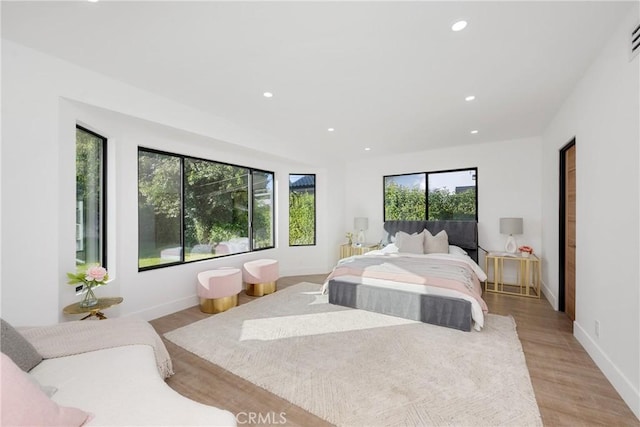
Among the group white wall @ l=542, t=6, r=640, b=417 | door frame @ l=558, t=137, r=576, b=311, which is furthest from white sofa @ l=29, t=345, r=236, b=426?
door frame @ l=558, t=137, r=576, b=311

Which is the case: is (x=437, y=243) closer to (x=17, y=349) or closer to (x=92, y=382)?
(x=92, y=382)

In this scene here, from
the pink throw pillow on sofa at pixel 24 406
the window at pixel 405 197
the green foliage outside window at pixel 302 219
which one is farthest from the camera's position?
the green foliage outside window at pixel 302 219

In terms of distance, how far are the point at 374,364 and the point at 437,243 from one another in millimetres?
2998

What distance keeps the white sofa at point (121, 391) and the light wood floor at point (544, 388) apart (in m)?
0.58

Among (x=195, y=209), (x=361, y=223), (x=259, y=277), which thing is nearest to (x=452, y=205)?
(x=361, y=223)

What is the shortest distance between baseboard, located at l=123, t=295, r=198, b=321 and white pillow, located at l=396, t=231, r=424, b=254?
355 centimetres

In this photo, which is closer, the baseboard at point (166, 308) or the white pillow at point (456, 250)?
the baseboard at point (166, 308)

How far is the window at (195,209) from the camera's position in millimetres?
3641

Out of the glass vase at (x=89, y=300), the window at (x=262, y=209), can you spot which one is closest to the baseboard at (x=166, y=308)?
the glass vase at (x=89, y=300)

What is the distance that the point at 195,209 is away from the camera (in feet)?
13.8

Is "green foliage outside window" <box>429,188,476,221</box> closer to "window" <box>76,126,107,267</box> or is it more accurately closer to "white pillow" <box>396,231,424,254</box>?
"white pillow" <box>396,231,424,254</box>

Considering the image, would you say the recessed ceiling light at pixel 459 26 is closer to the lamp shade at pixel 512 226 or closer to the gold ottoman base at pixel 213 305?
the lamp shade at pixel 512 226

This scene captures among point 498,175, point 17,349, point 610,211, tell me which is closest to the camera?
point 17,349

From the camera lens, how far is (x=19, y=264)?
2.12 m
